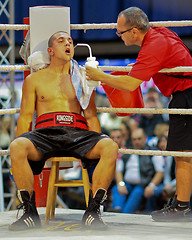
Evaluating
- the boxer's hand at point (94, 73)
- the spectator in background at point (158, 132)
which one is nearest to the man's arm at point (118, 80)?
the boxer's hand at point (94, 73)

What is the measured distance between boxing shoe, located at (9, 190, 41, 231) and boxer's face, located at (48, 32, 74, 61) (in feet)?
2.75

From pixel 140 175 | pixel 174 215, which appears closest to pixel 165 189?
pixel 140 175

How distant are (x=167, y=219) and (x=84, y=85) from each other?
872 millimetres

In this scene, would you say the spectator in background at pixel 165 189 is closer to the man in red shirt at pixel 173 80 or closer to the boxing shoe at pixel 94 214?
the man in red shirt at pixel 173 80

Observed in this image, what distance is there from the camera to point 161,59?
98.0 inches

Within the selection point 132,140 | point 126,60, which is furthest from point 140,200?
point 126,60

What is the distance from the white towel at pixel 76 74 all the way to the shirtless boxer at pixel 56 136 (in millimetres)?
36

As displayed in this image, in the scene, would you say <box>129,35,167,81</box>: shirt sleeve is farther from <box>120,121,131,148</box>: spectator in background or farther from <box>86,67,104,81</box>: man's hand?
<box>120,121,131,148</box>: spectator in background

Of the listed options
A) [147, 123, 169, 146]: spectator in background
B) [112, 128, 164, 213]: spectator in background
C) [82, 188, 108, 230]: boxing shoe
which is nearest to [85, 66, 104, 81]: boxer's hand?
[82, 188, 108, 230]: boxing shoe

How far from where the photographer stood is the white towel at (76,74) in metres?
2.64

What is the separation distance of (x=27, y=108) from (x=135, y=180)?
1.76 m

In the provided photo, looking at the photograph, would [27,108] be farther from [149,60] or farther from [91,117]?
[149,60]

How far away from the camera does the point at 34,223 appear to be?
227cm

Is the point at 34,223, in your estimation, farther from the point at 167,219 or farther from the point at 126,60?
the point at 126,60
